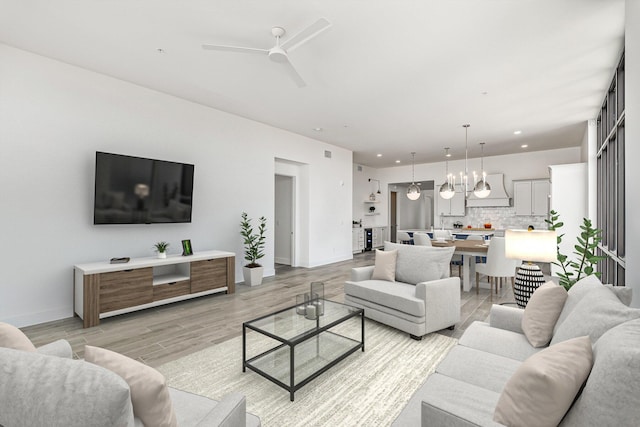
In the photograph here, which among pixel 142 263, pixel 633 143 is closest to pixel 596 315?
pixel 633 143

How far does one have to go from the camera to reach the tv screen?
3758mm

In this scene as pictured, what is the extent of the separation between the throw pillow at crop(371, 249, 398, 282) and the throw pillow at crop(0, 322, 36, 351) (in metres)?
3.18

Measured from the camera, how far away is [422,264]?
349 centimetres

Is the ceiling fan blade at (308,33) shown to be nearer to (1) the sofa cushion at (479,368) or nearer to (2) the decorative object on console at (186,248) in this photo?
(1) the sofa cushion at (479,368)

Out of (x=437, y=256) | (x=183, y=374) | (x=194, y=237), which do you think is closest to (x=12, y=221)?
(x=194, y=237)

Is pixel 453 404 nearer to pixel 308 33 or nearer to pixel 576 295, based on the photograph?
pixel 576 295

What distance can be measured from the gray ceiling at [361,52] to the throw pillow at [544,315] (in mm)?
2324

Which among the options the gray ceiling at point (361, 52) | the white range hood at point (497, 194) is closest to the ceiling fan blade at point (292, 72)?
the gray ceiling at point (361, 52)

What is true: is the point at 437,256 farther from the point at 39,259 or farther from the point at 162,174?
the point at 39,259

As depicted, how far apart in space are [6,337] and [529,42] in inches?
174

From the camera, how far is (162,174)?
4297mm

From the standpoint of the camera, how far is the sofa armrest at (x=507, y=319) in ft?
7.19

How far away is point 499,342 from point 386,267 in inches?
70.2

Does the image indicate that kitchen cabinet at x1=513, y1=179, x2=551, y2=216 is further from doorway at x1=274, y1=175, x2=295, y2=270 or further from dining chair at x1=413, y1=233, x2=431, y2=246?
doorway at x1=274, y1=175, x2=295, y2=270
